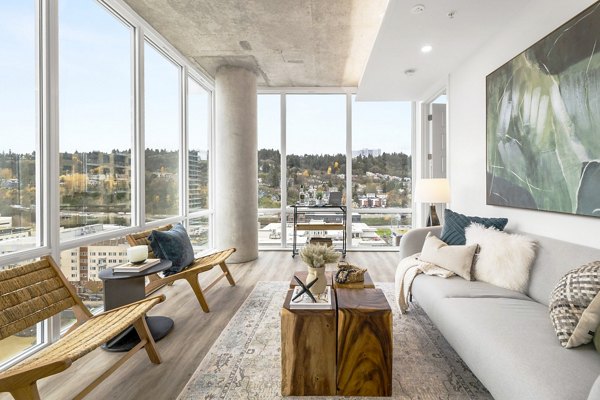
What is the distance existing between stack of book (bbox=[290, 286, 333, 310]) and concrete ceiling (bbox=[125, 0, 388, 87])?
2.80m

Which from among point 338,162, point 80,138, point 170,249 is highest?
point 338,162

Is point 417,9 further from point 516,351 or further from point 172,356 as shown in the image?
point 172,356

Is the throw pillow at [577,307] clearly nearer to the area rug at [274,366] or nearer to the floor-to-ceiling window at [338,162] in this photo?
the area rug at [274,366]

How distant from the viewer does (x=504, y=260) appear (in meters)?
2.27

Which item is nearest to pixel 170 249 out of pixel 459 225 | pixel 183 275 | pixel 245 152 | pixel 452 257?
pixel 183 275

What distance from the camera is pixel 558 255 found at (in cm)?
201

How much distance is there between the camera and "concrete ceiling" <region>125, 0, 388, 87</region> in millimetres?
3275

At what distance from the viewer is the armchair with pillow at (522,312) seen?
1.27 meters

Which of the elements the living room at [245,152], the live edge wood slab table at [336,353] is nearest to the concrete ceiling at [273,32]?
the living room at [245,152]

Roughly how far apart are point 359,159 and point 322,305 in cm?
418

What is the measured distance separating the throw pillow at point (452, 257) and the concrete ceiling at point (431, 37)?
1888 millimetres

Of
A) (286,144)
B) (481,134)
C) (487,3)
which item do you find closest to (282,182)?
(286,144)

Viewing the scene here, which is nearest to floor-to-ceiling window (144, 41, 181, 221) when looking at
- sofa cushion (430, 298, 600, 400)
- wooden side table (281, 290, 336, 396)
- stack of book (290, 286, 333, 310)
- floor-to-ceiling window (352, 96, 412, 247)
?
stack of book (290, 286, 333, 310)

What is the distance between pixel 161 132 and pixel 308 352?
328cm
